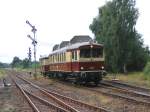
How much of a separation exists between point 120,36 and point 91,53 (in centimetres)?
2515

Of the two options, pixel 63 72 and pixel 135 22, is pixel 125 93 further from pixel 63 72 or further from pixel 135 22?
pixel 135 22

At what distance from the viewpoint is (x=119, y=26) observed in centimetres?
5553

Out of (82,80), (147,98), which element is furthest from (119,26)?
(147,98)

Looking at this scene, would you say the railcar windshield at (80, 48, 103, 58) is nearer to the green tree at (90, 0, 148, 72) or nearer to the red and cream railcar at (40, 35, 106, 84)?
the red and cream railcar at (40, 35, 106, 84)

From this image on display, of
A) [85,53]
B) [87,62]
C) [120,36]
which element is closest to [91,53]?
[85,53]

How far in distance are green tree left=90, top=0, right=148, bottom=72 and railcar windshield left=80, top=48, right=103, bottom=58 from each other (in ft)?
74.7

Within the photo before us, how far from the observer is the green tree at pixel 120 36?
5450 centimetres

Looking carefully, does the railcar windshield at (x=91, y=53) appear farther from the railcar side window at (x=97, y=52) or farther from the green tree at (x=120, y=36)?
the green tree at (x=120, y=36)

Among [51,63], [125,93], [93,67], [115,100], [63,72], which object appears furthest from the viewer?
[51,63]

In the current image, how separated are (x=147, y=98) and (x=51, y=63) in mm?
24574

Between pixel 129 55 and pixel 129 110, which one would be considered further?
pixel 129 55

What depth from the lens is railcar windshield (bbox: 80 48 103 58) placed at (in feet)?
99.8

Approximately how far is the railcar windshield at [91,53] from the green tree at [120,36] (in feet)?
74.7

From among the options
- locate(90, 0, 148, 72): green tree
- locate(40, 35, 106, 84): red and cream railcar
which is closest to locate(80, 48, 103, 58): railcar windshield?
locate(40, 35, 106, 84): red and cream railcar
